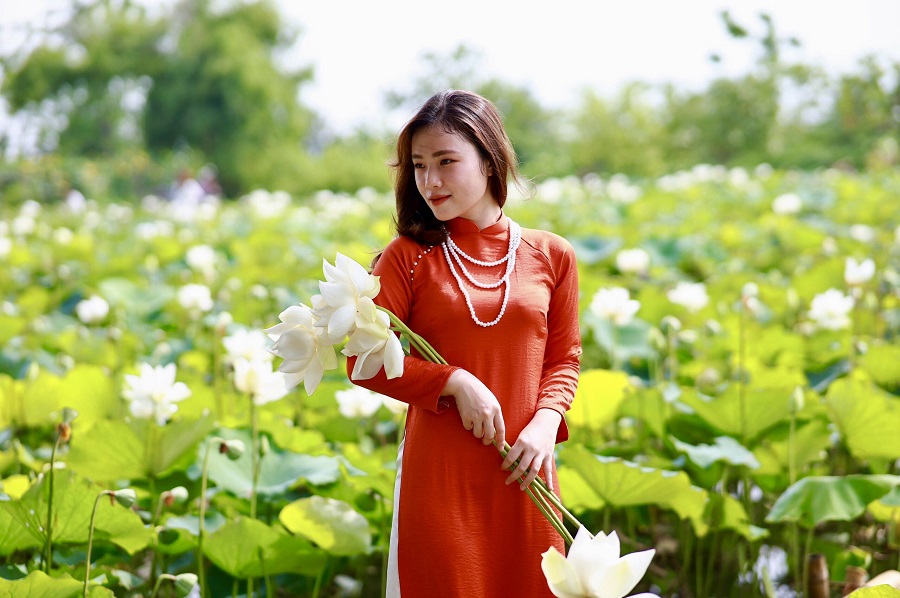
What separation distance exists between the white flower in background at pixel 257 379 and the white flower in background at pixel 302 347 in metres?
0.58

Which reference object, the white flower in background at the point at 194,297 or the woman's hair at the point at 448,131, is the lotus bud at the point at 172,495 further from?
the white flower in background at the point at 194,297

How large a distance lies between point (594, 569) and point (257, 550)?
743 mm

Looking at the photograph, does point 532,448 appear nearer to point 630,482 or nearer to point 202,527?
point 630,482

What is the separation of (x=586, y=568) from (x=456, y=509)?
Result: 0.68ft

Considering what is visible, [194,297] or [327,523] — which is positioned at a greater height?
[194,297]

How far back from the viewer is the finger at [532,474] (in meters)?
1.16

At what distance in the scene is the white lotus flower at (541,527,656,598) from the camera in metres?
1.01

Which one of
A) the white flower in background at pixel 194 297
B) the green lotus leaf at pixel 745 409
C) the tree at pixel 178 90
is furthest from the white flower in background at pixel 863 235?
the tree at pixel 178 90

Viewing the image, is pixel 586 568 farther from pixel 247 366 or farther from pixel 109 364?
pixel 109 364

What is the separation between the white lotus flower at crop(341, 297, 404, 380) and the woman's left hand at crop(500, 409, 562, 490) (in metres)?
0.18

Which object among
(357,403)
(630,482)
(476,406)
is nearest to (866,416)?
(630,482)

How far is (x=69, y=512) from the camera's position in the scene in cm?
149

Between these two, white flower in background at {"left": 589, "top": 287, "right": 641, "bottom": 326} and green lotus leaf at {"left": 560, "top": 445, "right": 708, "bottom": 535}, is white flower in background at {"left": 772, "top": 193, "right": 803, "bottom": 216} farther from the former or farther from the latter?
green lotus leaf at {"left": 560, "top": 445, "right": 708, "bottom": 535}

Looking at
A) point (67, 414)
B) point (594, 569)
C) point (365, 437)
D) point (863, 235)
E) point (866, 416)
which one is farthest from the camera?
point (863, 235)
